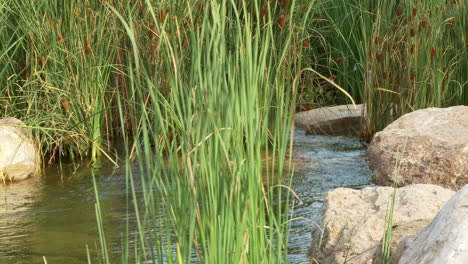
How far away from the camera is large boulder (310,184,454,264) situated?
10.8ft

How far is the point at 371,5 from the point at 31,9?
333 cm

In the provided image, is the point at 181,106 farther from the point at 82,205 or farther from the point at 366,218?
the point at 82,205

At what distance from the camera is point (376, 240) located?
3330 mm

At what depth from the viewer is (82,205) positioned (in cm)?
500

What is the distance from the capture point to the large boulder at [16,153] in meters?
5.76

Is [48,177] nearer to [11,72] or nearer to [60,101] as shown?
[60,101]

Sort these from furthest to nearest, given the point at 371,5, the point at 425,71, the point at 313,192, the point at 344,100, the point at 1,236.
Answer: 1. the point at 344,100
2. the point at 371,5
3. the point at 425,71
4. the point at 313,192
5. the point at 1,236

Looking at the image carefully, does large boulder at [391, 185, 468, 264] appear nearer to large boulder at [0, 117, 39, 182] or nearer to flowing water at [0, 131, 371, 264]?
flowing water at [0, 131, 371, 264]

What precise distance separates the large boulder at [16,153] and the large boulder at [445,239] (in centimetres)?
375

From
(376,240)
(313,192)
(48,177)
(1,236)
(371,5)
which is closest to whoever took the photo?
(376,240)

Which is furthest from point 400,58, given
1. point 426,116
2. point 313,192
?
point 313,192

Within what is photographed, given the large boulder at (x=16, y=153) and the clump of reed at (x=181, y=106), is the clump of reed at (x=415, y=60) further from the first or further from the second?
the large boulder at (x=16, y=153)

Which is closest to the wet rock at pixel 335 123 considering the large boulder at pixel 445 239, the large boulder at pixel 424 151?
the large boulder at pixel 424 151

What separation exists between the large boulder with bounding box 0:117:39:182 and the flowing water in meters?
0.11
